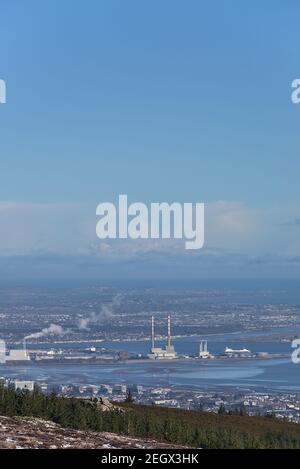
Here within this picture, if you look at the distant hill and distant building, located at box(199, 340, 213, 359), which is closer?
the distant hill

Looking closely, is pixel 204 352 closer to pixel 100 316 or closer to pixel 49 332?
pixel 49 332

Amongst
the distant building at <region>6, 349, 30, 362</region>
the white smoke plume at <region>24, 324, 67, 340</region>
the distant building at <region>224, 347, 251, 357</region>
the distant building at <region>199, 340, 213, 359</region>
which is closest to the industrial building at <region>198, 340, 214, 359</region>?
the distant building at <region>199, 340, 213, 359</region>

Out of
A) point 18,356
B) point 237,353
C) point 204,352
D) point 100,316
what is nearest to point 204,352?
point 204,352

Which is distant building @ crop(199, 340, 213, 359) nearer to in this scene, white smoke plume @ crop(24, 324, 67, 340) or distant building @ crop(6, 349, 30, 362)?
distant building @ crop(6, 349, 30, 362)

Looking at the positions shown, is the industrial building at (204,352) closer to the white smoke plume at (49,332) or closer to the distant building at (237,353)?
the distant building at (237,353)

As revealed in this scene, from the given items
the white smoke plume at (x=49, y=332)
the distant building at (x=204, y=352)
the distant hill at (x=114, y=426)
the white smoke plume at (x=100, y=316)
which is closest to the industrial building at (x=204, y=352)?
the distant building at (x=204, y=352)

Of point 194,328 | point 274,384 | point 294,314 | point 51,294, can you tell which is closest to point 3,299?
point 51,294
